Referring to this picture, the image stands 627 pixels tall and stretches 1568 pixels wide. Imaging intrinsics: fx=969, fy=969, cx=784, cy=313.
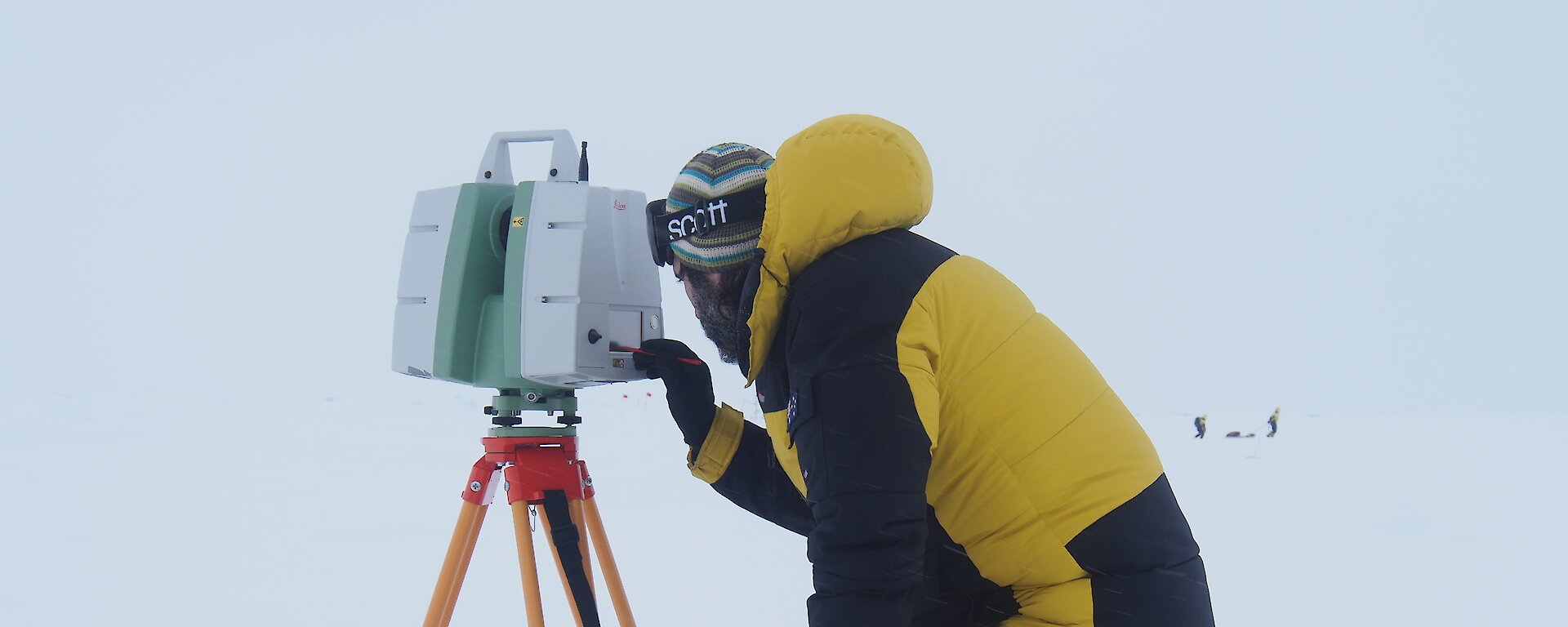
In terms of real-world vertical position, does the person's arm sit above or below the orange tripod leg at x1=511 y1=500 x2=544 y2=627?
above

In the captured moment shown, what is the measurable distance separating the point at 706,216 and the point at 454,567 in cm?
93

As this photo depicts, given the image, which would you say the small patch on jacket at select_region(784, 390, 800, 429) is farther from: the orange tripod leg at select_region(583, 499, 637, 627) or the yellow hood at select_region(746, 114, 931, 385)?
the orange tripod leg at select_region(583, 499, 637, 627)

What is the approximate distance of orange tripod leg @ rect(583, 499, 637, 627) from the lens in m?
1.93

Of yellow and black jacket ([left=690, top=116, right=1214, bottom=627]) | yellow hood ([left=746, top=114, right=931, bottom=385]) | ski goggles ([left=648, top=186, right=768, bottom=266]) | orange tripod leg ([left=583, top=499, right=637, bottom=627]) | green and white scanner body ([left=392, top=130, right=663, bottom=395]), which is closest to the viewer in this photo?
yellow and black jacket ([left=690, top=116, right=1214, bottom=627])

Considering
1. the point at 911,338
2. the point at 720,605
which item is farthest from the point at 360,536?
the point at 911,338

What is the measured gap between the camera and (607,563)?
1943mm

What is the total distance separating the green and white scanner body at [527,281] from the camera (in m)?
1.75

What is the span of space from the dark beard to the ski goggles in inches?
2.8

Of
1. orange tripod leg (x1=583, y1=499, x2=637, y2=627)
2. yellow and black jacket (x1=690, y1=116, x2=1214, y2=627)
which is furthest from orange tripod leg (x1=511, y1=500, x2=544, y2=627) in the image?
yellow and black jacket (x1=690, y1=116, x2=1214, y2=627)

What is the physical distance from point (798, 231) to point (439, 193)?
101 centimetres

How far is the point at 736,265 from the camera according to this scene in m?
1.38

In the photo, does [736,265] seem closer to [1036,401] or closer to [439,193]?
[1036,401]

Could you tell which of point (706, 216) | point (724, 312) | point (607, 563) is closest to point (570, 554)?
point (607, 563)

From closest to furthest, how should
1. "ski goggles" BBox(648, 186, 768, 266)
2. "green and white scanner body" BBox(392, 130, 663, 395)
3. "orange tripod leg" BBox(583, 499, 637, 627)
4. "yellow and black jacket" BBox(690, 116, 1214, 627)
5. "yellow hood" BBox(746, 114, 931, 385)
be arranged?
"yellow and black jacket" BBox(690, 116, 1214, 627)
"yellow hood" BBox(746, 114, 931, 385)
"ski goggles" BBox(648, 186, 768, 266)
"green and white scanner body" BBox(392, 130, 663, 395)
"orange tripod leg" BBox(583, 499, 637, 627)
